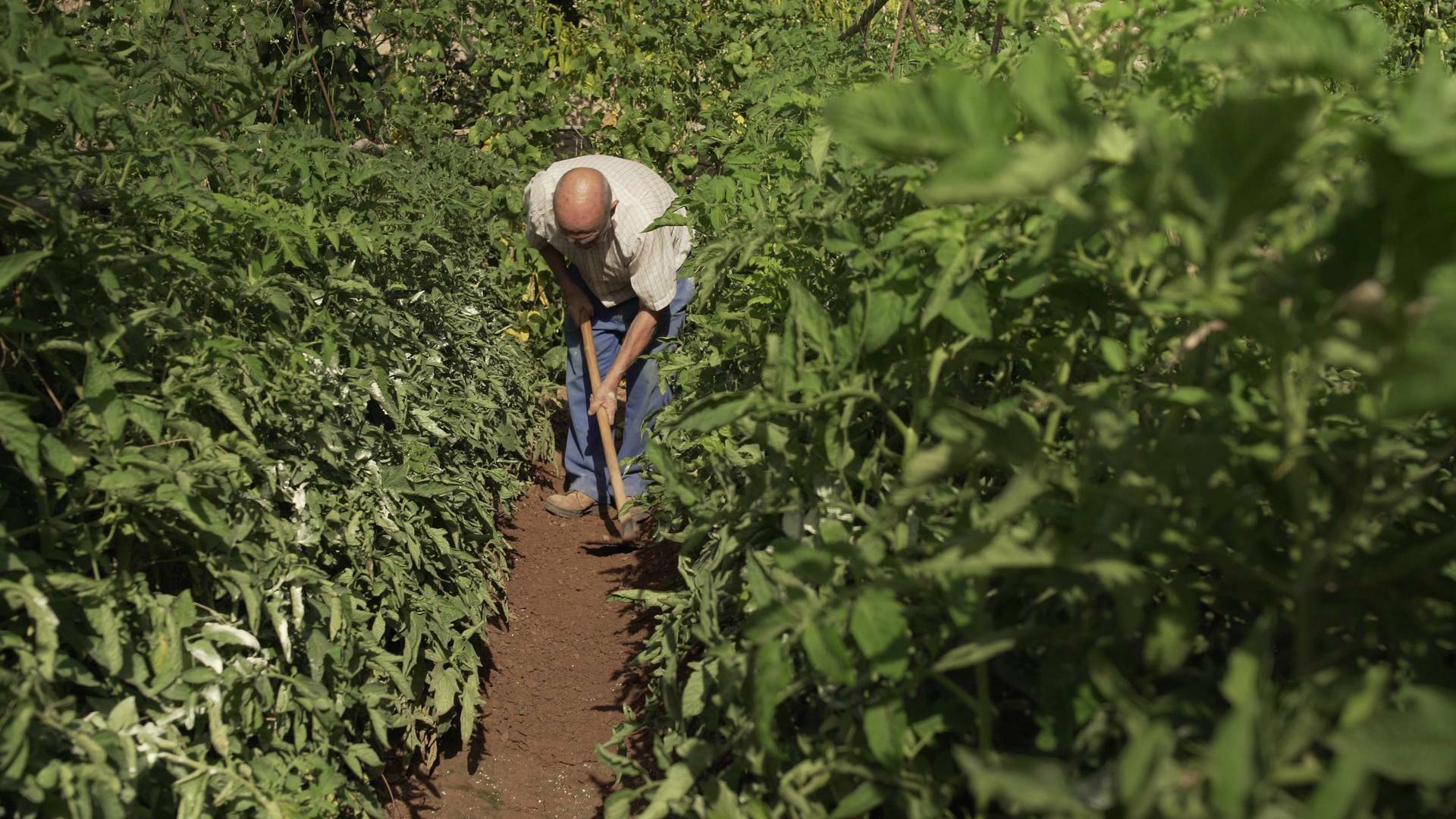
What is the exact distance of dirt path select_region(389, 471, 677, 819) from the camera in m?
3.37

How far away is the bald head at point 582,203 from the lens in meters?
4.75

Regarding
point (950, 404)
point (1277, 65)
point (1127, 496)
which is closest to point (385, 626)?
point (950, 404)

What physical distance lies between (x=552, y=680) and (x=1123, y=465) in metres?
3.17

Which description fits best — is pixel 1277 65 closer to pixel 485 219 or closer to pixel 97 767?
pixel 97 767

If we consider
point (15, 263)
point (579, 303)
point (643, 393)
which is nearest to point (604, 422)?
point (643, 393)

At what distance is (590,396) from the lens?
5.85 meters

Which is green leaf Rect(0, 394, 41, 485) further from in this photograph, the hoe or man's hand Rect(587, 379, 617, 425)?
man's hand Rect(587, 379, 617, 425)

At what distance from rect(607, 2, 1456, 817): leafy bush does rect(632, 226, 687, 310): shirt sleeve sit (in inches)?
111

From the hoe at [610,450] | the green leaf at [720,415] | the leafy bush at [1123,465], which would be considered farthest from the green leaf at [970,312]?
the hoe at [610,450]

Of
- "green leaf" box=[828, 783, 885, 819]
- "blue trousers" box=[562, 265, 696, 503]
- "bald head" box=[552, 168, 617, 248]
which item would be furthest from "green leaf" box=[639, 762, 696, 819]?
"blue trousers" box=[562, 265, 696, 503]

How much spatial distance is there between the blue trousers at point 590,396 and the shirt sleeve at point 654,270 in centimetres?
27

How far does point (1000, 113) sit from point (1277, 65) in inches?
8.5

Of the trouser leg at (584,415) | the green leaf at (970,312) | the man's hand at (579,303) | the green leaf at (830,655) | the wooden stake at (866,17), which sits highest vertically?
the wooden stake at (866,17)

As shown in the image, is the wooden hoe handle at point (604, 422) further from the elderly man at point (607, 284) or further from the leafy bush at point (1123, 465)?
the leafy bush at point (1123, 465)
